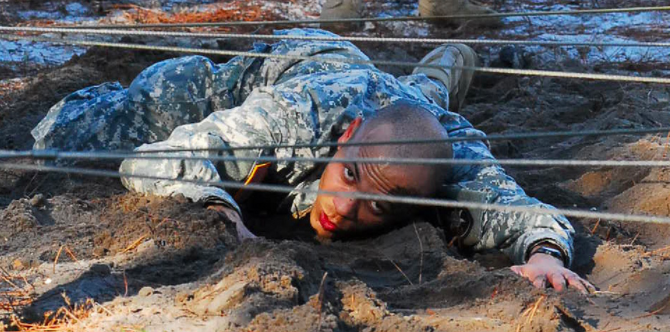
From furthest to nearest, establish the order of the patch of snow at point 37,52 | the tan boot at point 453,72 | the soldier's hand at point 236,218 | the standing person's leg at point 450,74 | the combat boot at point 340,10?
the combat boot at point 340,10
the patch of snow at point 37,52
the tan boot at point 453,72
the standing person's leg at point 450,74
the soldier's hand at point 236,218

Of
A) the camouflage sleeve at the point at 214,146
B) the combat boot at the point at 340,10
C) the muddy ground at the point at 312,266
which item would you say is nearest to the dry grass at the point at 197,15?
the combat boot at the point at 340,10

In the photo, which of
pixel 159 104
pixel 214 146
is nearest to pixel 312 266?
pixel 214 146

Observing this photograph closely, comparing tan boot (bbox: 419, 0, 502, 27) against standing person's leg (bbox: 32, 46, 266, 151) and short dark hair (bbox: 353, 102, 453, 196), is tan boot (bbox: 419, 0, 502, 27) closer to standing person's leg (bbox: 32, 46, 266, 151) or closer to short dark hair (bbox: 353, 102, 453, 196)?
standing person's leg (bbox: 32, 46, 266, 151)

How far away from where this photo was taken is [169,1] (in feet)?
29.1

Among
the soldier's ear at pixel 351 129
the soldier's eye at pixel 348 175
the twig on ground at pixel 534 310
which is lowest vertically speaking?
the soldier's eye at pixel 348 175

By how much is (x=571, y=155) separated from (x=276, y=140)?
2060 mm

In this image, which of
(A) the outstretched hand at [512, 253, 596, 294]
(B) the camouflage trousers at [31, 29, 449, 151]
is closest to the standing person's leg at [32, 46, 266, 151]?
(B) the camouflage trousers at [31, 29, 449, 151]

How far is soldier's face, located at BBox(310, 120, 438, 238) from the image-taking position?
12.6 ft

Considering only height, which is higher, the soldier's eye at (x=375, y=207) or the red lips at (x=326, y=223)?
the soldier's eye at (x=375, y=207)

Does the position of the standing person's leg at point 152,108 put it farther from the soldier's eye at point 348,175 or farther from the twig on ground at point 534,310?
the twig on ground at point 534,310

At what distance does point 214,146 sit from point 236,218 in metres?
0.30

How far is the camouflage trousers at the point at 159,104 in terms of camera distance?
4.79 m

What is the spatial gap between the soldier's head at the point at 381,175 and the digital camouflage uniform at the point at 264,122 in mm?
252

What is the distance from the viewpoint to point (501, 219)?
4035mm
